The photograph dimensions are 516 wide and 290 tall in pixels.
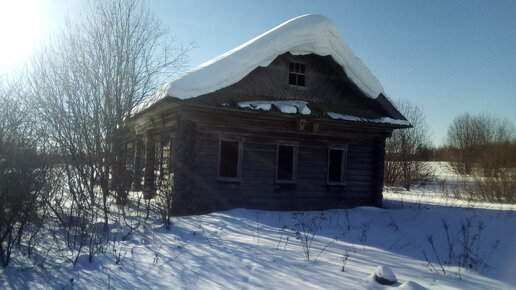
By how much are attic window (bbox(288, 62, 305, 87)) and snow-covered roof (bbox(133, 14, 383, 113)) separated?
0.72 meters

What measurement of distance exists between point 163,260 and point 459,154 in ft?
107

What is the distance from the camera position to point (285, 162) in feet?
40.1

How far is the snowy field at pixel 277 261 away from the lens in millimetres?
4512

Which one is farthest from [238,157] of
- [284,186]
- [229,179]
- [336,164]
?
[336,164]

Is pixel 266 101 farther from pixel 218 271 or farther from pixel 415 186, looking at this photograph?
pixel 415 186

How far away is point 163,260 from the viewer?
5410 millimetres

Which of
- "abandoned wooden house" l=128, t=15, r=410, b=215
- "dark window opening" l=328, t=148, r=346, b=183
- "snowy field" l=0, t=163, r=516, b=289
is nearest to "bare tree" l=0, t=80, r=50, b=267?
"snowy field" l=0, t=163, r=516, b=289

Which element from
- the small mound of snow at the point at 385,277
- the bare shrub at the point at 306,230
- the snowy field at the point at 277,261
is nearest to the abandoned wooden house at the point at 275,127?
the bare shrub at the point at 306,230

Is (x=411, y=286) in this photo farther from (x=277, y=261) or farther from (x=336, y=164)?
(x=336, y=164)

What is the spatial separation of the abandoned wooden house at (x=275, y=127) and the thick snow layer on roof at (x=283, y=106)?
0.10 ft

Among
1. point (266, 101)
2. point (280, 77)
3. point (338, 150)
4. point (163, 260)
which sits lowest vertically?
Answer: point (163, 260)

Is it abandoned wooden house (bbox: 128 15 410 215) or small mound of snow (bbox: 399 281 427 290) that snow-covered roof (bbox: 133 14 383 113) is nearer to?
abandoned wooden house (bbox: 128 15 410 215)

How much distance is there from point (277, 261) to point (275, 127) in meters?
6.56

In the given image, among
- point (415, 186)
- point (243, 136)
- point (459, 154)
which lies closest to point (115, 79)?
point (243, 136)
